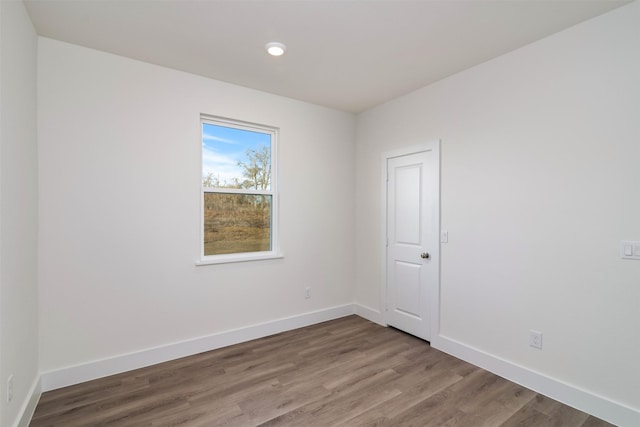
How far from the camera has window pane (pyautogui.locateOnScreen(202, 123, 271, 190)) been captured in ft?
10.6

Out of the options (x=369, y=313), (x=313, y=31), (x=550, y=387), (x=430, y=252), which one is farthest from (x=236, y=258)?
(x=550, y=387)

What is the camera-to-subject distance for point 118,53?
2615 mm

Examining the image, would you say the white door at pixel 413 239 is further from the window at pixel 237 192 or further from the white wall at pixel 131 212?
the window at pixel 237 192

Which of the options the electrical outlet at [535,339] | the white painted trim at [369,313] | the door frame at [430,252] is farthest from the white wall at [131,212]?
the electrical outlet at [535,339]

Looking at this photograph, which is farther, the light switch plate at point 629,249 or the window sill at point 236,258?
the window sill at point 236,258

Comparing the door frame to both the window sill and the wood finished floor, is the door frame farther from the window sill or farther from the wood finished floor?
the window sill

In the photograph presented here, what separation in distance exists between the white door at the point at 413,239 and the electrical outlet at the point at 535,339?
0.89 meters

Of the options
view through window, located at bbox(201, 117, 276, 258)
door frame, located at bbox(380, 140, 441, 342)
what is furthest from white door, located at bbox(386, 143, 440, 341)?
view through window, located at bbox(201, 117, 276, 258)

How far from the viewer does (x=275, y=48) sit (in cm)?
249

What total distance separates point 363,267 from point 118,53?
3.48 m

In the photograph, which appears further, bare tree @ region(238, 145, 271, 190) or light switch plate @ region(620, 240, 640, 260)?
bare tree @ region(238, 145, 271, 190)

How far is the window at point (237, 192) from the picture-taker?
127 inches

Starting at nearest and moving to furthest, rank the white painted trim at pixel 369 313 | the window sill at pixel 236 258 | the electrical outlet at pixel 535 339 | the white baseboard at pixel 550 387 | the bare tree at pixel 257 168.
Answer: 1. the white baseboard at pixel 550 387
2. the electrical outlet at pixel 535 339
3. the window sill at pixel 236 258
4. the bare tree at pixel 257 168
5. the white painted trim at pixel 369 313

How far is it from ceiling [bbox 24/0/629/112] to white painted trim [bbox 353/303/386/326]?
277cm
